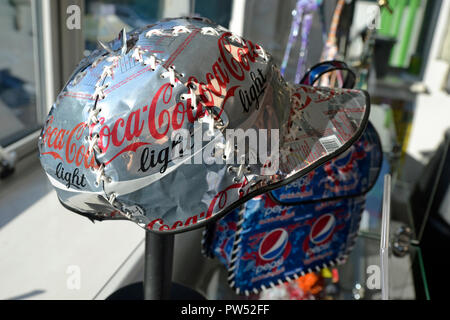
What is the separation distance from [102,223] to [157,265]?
348 mm

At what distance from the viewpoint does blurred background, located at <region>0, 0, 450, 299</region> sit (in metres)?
0.74

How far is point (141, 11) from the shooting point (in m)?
1.53

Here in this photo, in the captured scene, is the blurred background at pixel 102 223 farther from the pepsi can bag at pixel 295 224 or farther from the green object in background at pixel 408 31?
the green object in background at pixel 408 31

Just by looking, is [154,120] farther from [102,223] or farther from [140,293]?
[102,223]

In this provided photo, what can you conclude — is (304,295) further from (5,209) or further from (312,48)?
(312,48)

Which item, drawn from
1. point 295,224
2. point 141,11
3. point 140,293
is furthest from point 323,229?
point 141,11

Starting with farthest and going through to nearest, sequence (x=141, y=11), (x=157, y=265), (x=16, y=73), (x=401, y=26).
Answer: (x=401, y=26)
(x=141, y=11)
(x=16, y=73)
(x=157, y=265)

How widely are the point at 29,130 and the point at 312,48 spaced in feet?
2.84

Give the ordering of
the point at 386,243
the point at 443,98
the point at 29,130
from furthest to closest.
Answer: the point at 443,98 → the point at 29,130 → the point at 386,243

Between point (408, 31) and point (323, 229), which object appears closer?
point (323, 229)

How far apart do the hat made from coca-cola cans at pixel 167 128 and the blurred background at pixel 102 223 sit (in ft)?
0.34
